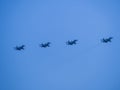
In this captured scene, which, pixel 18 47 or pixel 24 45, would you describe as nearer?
pixel 18 47

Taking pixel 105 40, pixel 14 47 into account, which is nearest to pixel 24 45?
pixel 14 47

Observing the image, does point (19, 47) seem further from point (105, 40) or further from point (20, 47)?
point (105, 40)

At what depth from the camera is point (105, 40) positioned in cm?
498

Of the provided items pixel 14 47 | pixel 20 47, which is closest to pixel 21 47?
pixel 20 47

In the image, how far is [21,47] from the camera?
507 centimetres

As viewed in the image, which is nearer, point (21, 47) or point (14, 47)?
point (21, 47)

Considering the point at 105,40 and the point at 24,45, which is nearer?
the point at 105,40

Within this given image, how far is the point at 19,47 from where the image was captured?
5.06 meters

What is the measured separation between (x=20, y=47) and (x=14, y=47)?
454 millimetres

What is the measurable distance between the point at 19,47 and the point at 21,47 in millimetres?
56

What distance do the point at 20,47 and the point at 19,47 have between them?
28 mm

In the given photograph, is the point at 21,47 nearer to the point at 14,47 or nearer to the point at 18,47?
the point at 18,47

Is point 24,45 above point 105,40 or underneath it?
above

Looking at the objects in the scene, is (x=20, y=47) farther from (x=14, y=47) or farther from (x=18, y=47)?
(x=14, y=47)
